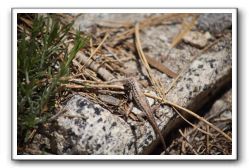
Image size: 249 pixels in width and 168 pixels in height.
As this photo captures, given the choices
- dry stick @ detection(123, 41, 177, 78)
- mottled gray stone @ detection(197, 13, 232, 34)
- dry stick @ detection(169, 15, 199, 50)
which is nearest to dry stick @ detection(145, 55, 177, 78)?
dry stick @ detection(123, 41, 177, 78)

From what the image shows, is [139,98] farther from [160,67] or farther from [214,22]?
[214,22]

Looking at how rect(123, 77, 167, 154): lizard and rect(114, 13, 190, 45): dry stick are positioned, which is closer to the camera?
rect(123, 77, 167, 154): lizard

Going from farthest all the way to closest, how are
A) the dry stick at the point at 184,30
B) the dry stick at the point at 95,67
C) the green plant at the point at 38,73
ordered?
the dry stick at the point at 184,30 → the dry stick at the point at 95,67 → the green plant at the point at 38,73

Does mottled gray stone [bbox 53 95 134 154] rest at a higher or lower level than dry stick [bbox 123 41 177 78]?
lower

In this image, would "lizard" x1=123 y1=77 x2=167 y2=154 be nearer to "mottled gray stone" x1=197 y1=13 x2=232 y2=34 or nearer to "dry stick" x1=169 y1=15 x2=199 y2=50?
"dry stick" x1=169 y1=15 x2=199 y2=50

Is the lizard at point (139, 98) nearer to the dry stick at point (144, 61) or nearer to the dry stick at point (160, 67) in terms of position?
the dry stick at point (144, 61)

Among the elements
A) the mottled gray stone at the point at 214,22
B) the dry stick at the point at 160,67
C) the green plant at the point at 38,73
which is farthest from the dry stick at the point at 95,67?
the mottled gray stone at the point at 214,22

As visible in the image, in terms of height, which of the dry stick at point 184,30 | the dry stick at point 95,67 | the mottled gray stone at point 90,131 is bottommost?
the mottled gray stone at point 90,131
